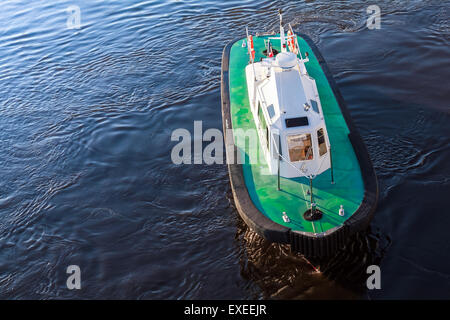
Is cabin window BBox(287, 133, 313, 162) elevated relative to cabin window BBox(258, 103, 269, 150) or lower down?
lower down

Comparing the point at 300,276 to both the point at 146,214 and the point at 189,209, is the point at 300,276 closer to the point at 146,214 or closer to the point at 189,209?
the point at 189,209

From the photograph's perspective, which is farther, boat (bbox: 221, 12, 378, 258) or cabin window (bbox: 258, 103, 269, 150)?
cabin window (bbox: 258, 103, 269, 150)

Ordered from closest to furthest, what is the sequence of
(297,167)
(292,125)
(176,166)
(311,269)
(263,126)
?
(311,269) < (292,125) < (297,167) < (263,126) < (176,166)

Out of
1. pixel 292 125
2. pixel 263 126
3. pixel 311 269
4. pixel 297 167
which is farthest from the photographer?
pixel 263 126

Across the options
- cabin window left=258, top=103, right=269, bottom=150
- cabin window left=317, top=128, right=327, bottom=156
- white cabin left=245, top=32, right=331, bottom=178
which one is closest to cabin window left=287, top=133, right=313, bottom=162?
white cabin left=245, top=32, right=331, bottom=178

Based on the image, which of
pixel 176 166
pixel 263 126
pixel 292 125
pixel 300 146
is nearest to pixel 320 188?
pixel 300 146

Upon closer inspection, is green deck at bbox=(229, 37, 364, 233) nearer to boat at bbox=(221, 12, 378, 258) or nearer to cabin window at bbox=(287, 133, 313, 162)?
boat at bbox=(221, 12, 378, 258)

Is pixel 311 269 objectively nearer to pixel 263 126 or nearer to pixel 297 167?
pixel 297 167
